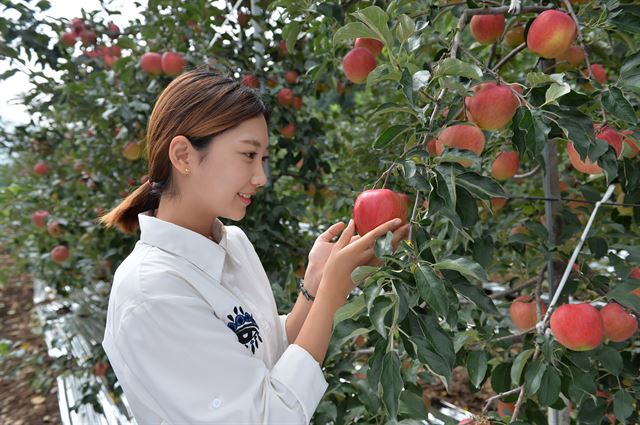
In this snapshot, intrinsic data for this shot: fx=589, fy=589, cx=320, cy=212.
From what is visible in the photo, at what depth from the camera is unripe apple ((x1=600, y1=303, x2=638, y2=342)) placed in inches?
41.6

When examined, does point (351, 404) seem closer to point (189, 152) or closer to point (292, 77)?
point (189, 152)

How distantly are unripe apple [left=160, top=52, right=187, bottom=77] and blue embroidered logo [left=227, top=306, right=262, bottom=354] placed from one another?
1075 millimetres

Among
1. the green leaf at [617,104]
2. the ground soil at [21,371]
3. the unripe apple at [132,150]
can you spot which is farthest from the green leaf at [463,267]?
the ground soil at [21,371]

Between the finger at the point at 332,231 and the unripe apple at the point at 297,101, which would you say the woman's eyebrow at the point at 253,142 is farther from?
the unripe apple at the point at 297,101

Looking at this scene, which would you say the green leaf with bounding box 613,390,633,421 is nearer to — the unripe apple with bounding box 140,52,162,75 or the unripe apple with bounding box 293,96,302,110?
the unripe apple with bounding box 293,96,302,110

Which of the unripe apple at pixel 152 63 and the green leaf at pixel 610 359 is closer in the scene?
the green leaf at pixel 610 359

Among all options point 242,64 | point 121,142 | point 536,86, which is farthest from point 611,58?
point 121,142

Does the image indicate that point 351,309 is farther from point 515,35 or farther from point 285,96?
point 285,96

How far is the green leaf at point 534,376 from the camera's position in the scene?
0.99m

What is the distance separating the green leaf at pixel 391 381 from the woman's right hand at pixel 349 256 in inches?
6.2

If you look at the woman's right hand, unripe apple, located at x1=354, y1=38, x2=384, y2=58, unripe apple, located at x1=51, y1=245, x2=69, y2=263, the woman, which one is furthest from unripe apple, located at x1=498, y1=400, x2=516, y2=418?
unripe apple, located at x1=51, y1=245, x2=69, y2=263

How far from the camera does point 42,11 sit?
2271 millimetres

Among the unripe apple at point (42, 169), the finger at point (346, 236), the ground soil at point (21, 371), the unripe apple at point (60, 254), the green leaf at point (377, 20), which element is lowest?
the ground soil at point (21, 371)

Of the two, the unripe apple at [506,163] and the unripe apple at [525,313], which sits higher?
the unripe apple at [506,163]
